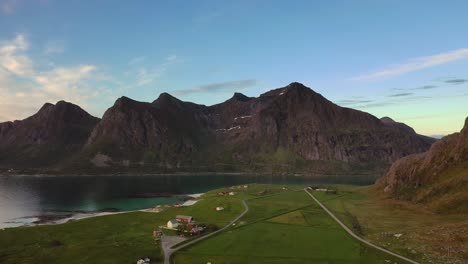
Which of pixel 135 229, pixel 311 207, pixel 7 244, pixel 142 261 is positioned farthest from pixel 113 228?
pixel 311 207

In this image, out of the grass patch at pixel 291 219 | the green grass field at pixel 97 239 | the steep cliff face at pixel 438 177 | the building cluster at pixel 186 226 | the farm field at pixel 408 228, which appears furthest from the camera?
the steep cliff face at pixel 438 177

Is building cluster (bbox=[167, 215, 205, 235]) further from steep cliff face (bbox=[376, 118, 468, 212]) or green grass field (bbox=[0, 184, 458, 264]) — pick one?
steep cliff face (bbox=[376, 118, 468, 212])

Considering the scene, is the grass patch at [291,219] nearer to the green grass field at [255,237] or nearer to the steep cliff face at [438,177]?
the green grass field at [255,237]

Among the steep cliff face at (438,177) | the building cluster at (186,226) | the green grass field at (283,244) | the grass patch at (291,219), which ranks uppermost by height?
the steep cliff face at (438,177)

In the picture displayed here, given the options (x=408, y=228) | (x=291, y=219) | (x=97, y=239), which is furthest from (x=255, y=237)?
(x=408, y=228)

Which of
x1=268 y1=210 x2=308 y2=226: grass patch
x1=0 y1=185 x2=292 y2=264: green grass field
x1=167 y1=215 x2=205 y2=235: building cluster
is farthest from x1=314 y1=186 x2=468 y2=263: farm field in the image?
x1=167 y1=215 x2=205 y2=235: building cluster

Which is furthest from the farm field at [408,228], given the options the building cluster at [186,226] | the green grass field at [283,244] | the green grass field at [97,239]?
the building cluster at [186,226]

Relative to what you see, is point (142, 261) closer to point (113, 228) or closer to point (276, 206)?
point (113, 228)
